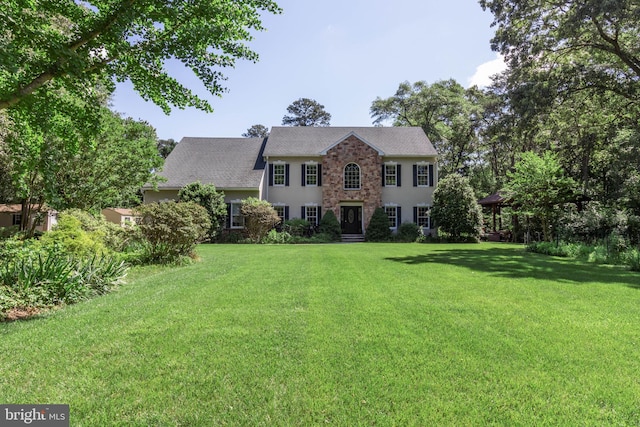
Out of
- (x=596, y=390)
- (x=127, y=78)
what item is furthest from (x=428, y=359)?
(x=127, y=78)

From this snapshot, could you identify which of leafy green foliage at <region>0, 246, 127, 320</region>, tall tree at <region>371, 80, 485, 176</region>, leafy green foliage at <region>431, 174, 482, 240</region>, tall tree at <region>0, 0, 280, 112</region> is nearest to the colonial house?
leafy green foliage at <region>431, 174, 482, 240</region>

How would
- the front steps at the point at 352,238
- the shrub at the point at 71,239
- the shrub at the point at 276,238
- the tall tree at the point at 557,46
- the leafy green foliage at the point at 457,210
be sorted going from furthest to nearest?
1. the front steps at the point at 352,238
2. the leafy green foliage at the point at 457,210
3. the shrub at the point at 276,238
4. the tall tree at the point at 557,46
5. the shrub at the point at 71,239

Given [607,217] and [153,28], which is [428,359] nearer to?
[153,28]

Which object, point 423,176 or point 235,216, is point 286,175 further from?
point 423,176

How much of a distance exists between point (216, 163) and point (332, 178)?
8.01 metres

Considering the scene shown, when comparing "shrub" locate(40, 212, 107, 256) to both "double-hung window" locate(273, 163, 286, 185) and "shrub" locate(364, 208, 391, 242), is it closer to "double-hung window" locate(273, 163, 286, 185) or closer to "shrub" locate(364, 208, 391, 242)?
"double-hung window" locate(273, 163, 286, 185)

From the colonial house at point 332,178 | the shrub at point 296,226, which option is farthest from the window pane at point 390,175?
the shrub at point 296,226

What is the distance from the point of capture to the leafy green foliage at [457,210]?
819 inches

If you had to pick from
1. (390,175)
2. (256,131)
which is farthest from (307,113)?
(390,175)

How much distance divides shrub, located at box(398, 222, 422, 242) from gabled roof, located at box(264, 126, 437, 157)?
470cm

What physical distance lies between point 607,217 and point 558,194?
8.06ft

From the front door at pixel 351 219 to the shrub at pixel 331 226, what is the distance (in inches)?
48.6

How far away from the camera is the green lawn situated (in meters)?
2.64

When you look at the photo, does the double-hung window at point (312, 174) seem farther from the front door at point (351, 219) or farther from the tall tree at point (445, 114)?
the tall tree at point (445, 114)
